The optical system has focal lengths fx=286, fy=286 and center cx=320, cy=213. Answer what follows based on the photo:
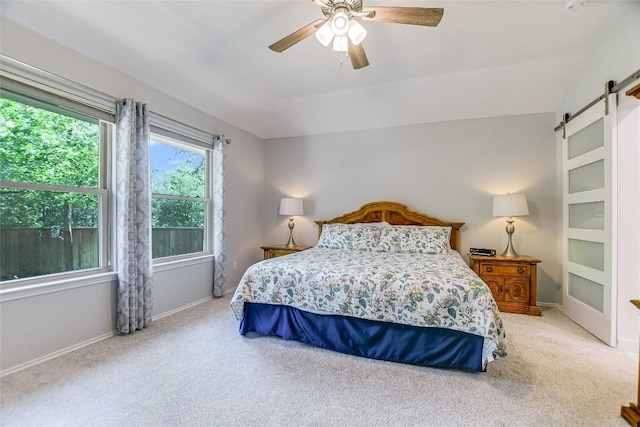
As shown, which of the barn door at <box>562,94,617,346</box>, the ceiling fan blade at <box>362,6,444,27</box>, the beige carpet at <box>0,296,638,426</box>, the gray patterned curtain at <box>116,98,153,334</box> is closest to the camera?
the beige carpet at <box>0,296,638,426</box>

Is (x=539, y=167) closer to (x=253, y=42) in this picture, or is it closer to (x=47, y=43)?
(x=253, y=42)

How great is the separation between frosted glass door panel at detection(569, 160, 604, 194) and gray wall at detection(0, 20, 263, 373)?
434 cm

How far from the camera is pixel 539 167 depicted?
3.75 meters

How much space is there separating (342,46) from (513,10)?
5.48 ft

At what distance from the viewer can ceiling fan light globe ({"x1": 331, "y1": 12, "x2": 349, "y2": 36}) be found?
1.84 meters

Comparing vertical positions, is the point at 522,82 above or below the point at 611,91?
above

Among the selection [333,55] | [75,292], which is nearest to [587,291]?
[333,55]

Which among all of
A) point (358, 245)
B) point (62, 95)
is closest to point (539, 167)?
point (358, 245)

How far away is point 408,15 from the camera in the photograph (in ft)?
6.13

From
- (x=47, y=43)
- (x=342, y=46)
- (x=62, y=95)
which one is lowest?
(x=62, y=95)

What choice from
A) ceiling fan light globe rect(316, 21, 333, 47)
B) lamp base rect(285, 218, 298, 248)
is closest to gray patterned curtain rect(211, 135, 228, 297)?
lamp base rect(285, 218, 298, 248)

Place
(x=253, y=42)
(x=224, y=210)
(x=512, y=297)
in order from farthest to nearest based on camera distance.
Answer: (x=224, y=210) < (x=512, y=297) < (x=253, y=42)

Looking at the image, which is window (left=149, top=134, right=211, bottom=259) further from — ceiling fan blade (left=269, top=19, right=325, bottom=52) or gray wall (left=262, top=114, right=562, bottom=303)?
ceiling fan blade (left=269, top=19, right=325, bottom=52)

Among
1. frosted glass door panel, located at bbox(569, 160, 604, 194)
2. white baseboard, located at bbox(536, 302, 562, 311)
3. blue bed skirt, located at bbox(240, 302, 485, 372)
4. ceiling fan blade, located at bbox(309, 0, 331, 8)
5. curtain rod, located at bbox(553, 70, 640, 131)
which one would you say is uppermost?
ceiling fan blade, located at bbox(309, 0, 331, 8)
